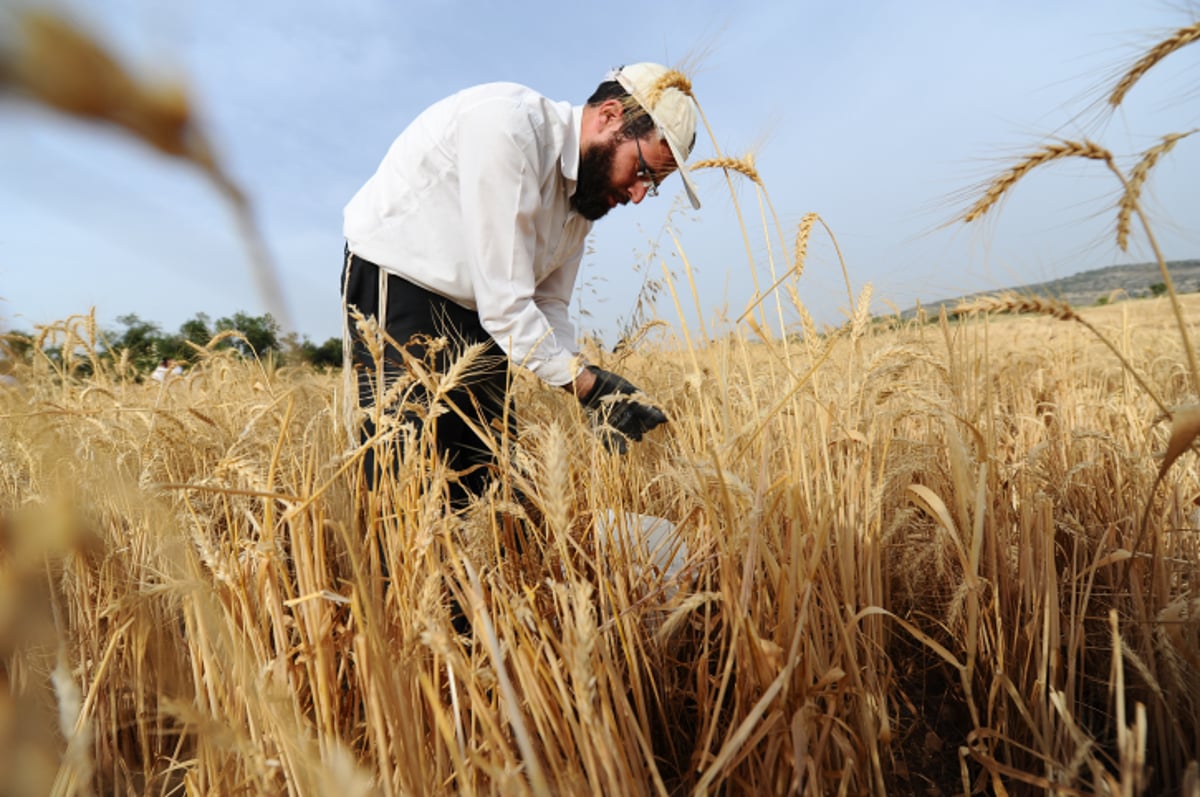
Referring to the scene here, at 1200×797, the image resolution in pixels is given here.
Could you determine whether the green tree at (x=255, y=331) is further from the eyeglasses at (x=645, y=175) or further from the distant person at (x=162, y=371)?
the eyeglasses at (x=645, y=175)

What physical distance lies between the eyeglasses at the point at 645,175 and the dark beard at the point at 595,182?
73 millimetres

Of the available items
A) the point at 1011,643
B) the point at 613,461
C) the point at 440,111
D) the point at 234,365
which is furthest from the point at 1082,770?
the point at 234,365

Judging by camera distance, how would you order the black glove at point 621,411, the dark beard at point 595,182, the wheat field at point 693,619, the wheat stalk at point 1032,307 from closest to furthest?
the wheat field at point 693,619, the wheat stalk at point 1032,307, the black glove at point 621,411, the dark beard at point 595,182

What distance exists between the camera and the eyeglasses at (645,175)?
5.91 feet

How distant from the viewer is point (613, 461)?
143cm

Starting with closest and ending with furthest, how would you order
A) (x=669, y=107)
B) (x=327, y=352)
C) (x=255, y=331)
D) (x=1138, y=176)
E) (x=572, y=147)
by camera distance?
(x=255, y=331) → (x=1138, y=176) → (x=669, y=107) → (x=572, y=147) → (x=327, y=352)

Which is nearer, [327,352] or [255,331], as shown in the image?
[255,331]

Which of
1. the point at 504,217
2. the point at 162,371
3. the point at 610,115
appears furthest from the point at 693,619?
the point at 162,371

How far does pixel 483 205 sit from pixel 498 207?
4cm

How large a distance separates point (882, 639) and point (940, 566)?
0.66ft

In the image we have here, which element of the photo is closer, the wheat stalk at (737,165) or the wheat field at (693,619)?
the wheat field at (693,619)

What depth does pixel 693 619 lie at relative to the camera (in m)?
1.21

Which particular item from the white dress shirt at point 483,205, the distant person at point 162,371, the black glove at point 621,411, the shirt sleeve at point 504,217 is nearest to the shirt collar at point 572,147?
the white dress shirt at point 483,205

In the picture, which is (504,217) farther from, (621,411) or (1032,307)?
(1032,307)
